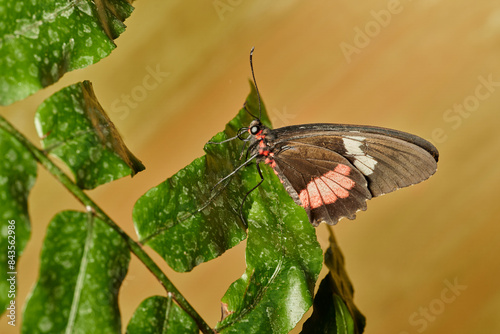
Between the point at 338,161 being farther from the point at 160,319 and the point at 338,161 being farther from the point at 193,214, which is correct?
the point at 160,319

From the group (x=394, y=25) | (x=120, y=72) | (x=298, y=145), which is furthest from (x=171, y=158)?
(x=394, y=25)

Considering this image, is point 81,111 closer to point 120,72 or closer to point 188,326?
point 188,326

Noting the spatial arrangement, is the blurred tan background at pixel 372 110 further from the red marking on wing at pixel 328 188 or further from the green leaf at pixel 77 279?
the green leaf at pixel 77 279

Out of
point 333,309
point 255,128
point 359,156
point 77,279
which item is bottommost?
point 333,309

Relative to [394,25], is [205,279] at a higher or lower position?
lower

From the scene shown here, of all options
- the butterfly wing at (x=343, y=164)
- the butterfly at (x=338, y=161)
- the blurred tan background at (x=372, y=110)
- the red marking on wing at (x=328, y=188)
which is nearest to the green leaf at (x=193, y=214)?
the butterfly at (x=338, y=161)

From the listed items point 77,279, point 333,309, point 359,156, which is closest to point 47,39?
point 77,279
